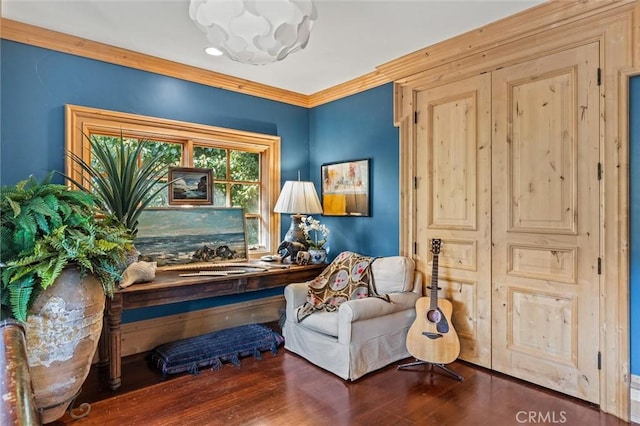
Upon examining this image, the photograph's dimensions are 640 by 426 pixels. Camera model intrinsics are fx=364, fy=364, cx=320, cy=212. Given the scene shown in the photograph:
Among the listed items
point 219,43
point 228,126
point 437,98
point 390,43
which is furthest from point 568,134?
point 228,126

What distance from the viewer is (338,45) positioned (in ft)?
9.57

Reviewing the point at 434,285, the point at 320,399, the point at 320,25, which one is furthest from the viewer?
the point at 434,285

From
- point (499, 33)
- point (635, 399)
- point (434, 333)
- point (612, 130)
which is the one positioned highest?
point (499, 33)

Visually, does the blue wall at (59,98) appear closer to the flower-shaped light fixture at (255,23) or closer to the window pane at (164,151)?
the window pane at (164,151)

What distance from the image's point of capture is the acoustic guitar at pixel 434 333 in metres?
2.66

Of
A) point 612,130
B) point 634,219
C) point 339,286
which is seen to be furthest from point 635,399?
point 339,286

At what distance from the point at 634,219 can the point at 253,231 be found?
3201 millimetres

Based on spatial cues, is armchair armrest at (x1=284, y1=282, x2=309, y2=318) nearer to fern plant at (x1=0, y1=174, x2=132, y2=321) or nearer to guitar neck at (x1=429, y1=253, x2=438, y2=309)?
guitar neck at (x1=429, y1=253, x2=438, y2=309)

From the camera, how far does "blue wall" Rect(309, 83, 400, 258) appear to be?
346 cm

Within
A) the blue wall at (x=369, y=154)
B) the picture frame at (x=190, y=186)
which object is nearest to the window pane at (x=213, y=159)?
the picture frame at (x=190, y=186)

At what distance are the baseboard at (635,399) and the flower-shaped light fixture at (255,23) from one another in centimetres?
265

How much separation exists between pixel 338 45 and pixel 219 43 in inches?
53.7

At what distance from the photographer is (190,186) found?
347 cm

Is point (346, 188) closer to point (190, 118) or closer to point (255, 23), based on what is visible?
point (190, 118)
